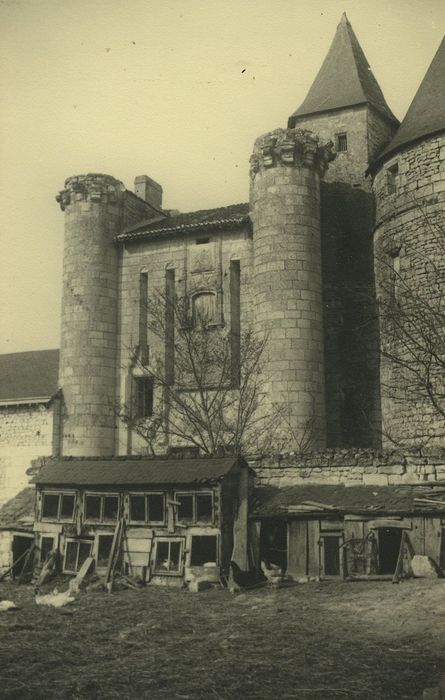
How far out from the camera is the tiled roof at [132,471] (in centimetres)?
1550

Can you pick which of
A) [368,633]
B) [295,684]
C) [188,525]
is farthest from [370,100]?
[295,684]

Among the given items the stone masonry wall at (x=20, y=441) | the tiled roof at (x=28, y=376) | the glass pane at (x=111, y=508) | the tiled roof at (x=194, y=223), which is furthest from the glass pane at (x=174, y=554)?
the tiled roof at (x=194, y=223)

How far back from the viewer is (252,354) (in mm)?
22969

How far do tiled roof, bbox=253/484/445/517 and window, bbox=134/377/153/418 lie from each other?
378 inches

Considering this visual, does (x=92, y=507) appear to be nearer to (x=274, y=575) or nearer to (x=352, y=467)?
(x=274, y=575)

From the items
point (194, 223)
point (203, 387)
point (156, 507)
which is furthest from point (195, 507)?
point (194, 223)

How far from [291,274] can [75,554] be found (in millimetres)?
10575

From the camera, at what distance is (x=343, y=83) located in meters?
28.2

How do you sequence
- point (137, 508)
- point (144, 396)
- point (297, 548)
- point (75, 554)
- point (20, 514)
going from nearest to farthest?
1. point (297, 548)
2. point (137, 508)
3. point (75, 554)
4. point (20, 514)
5. point (144, 396)

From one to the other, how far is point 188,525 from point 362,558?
3.44 meters

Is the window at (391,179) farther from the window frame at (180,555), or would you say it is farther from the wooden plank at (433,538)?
the window frame at (180,555)

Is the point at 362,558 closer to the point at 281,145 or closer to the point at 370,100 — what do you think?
the point at 281,145

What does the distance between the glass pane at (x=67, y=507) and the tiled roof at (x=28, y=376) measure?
8473 mm

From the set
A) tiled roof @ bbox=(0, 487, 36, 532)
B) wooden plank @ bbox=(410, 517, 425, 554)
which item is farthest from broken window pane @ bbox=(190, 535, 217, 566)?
tiled roof @ bbox=(0, 487, 36, 532)
